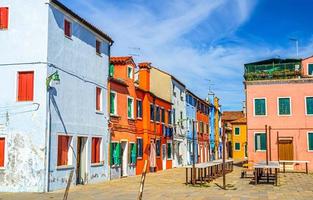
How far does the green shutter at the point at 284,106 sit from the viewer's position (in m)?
32.4

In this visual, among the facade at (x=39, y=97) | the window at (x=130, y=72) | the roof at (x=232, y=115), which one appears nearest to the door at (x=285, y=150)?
the window at (x=130, y=72)

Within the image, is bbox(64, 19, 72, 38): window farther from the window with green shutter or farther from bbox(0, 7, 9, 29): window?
the window with green shutter

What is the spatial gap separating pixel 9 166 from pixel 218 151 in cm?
4488

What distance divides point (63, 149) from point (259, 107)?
18.0m

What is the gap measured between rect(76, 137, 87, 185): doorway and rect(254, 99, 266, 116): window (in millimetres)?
15884

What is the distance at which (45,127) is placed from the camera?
17.8 metres

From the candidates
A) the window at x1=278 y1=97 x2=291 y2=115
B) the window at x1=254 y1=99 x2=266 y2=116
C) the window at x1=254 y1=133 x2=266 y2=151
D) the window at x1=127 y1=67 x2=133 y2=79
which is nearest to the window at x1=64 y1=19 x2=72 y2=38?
the window at x1=127 y1=67 x2=133 y2=79

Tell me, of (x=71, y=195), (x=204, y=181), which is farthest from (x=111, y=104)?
(x=71, y=195)

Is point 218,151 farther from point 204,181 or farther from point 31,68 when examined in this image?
point 31,68

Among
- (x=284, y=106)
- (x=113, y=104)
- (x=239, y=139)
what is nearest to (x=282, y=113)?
(x=284, y=106)

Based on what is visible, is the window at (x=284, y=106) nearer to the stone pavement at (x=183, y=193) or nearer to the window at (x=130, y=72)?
the window at (x=130, y=72)

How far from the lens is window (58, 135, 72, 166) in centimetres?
1902

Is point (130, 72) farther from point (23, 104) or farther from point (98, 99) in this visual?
point (23, 104)

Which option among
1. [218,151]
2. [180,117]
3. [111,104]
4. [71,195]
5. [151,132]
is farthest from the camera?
[218,151]
